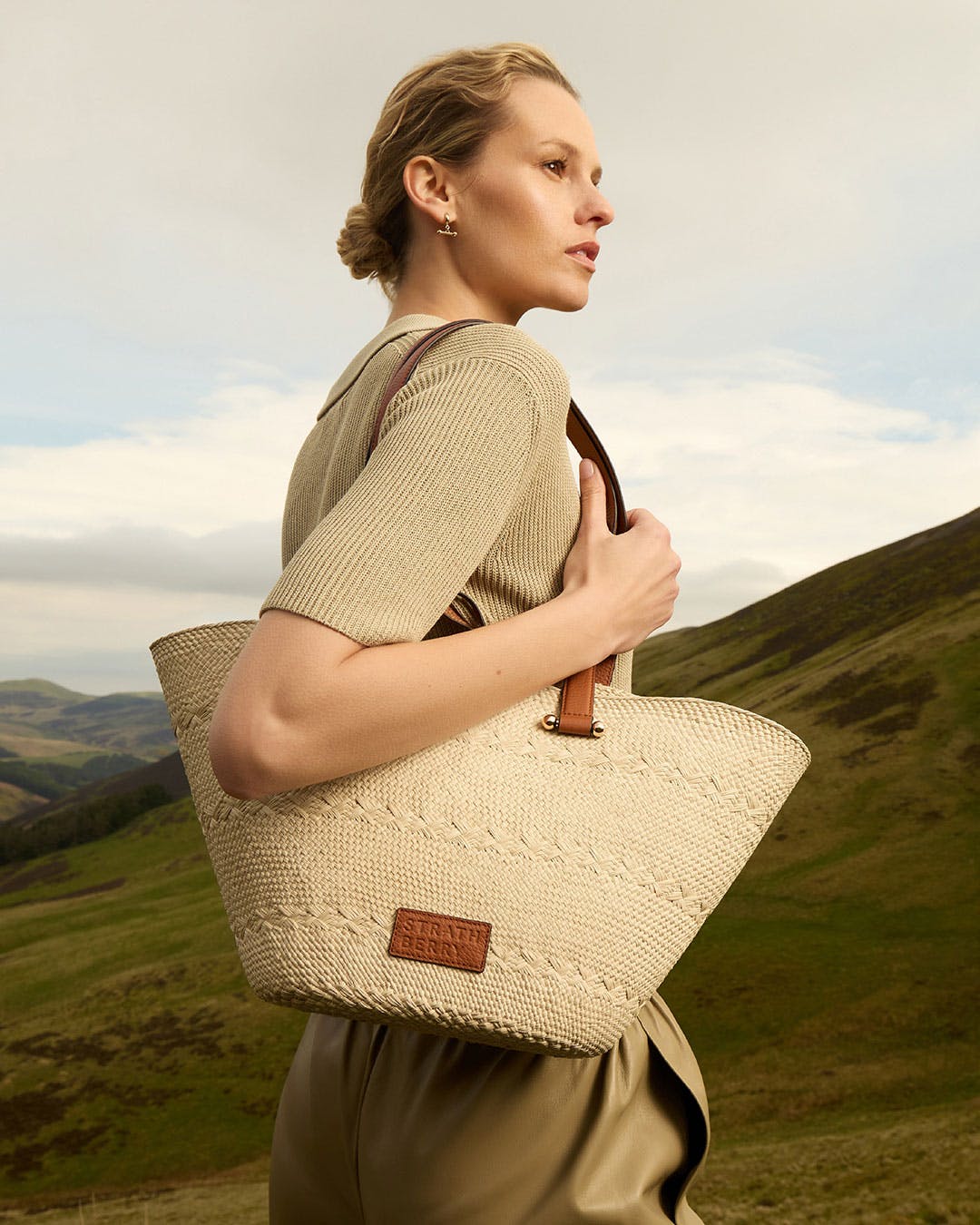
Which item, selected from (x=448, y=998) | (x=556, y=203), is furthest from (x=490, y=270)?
(x=448, y=998)

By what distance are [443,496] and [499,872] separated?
30.9 inches

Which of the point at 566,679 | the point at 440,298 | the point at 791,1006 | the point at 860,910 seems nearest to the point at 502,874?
the point at 566,679

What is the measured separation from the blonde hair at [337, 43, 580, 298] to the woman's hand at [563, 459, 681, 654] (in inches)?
38.5

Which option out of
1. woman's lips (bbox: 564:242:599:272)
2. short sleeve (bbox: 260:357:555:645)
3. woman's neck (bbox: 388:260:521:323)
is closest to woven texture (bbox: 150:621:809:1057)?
short sleeve (bbox: 260:357:555:645)

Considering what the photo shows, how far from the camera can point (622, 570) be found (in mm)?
2496

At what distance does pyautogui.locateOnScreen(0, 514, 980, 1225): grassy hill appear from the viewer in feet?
94.9

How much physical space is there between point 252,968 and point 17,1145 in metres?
53.2

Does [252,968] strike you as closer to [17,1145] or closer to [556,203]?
[556,203]

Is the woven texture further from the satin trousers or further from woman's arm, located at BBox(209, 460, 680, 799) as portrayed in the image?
the satin trousers

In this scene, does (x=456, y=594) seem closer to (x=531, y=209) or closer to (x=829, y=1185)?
(x=531, y=209)

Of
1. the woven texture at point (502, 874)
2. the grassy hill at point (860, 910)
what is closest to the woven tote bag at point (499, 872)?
the woven texture at point (502, 874)

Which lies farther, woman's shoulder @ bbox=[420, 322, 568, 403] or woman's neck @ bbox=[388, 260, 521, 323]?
woman's neck @ bbox=[388, 260, 521, 323]

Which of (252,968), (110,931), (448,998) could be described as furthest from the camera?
(110,931)

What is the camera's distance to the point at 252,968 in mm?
2260
